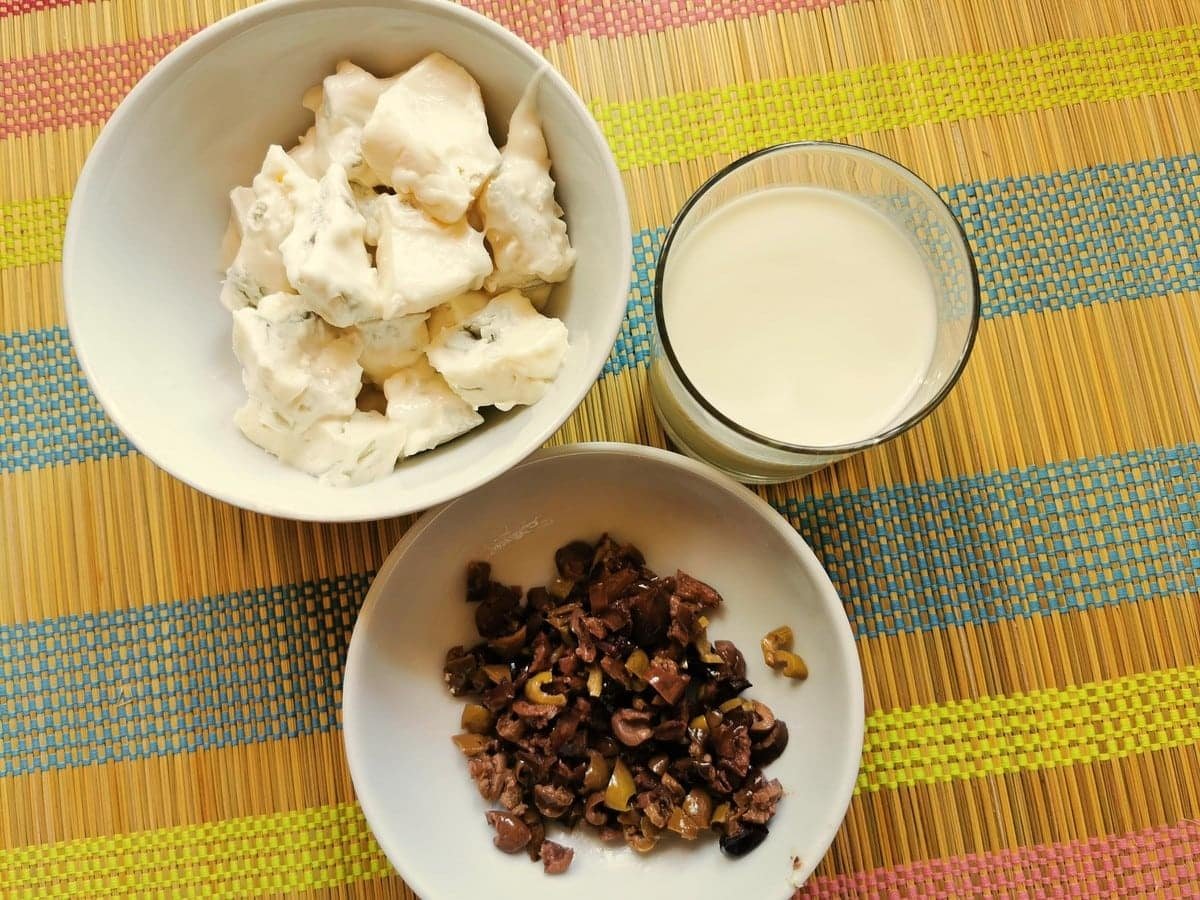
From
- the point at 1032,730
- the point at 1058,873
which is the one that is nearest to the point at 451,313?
the point at 1032,730

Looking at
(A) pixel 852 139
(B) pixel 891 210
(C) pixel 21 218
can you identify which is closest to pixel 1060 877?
(B) pixel 891 210

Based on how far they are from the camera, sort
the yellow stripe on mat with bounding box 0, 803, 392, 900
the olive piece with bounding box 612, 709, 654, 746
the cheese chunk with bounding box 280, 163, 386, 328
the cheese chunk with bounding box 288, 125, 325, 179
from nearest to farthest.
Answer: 1. the cheese chunk with bounding box 280, 163, 386, 328
2. the cheese chunk with bounding box 288, 125, 325, 179
3. the olive piece with bounding box 612, 709, 654, 746
4. the yellow stripe on mat with bounding box 0, 803, 392, 900

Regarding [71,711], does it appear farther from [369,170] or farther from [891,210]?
[891,210]

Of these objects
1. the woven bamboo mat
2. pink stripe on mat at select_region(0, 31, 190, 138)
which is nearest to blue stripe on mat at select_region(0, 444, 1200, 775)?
the woven bamboo mat

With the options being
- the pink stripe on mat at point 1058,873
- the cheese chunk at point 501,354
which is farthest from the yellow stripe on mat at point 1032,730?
the cheese chunk at point 501,354

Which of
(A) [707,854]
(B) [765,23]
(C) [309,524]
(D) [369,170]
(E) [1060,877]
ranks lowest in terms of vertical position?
(E) [1060,877]

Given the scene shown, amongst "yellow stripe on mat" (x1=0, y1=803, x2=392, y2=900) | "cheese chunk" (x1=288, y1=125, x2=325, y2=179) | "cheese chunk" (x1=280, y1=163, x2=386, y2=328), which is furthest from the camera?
Result: "yellow stripe on mat" (x1=0, y1=803, x2=392, y2=900)

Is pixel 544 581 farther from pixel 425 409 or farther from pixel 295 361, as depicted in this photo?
pixel 295 361

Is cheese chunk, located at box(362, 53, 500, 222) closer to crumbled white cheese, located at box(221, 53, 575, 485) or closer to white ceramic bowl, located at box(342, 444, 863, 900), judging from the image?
crumbled white cheese, located at box(221, 53, 575, 485)
